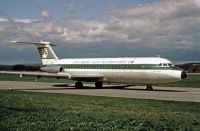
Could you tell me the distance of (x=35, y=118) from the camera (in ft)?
43.4

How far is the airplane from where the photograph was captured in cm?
3522

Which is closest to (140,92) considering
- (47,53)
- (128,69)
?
(128,69)

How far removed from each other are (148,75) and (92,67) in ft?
27.2

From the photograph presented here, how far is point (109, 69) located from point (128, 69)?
2.81m

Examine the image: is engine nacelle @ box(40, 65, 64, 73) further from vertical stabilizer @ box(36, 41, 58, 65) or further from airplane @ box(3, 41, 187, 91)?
vertical stabilizer @ box(36, 41, 58, 65)

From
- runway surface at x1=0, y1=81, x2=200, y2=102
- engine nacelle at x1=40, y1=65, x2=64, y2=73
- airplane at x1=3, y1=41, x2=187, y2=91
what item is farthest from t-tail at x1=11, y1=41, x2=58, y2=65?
runway surface at x1=0, y1=81, x2=200, y2=102

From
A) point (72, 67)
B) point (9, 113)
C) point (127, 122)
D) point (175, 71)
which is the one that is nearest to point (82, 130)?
point (127, 122)

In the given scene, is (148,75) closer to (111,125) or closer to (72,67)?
(72,67)

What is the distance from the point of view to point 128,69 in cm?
3775

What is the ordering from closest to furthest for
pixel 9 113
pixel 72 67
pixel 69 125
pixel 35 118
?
pixel 69 125 < pixel 35 118 < pixel 9 113 < pixel 72 67

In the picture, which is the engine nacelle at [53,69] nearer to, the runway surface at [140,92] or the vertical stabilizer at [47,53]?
the vertical stabilizer at [47,53]

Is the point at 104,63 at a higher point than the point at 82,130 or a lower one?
higher

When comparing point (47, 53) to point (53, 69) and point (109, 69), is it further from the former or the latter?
point (109, 69)

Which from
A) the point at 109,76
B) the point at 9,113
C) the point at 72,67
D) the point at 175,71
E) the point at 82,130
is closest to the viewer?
the point at 82,130
